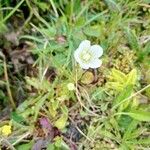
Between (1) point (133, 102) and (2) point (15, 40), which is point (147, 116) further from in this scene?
(2) point (15, 40)

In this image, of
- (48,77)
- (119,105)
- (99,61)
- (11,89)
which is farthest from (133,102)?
(11,89)

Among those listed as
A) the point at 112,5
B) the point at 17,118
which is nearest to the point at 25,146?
the point at 17,118

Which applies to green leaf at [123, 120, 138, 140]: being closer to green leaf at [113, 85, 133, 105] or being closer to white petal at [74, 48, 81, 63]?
green leaf at [113, 85, 133, 105]

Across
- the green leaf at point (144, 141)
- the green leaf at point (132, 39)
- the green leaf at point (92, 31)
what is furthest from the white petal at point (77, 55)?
the green leaf at point (144, 141)

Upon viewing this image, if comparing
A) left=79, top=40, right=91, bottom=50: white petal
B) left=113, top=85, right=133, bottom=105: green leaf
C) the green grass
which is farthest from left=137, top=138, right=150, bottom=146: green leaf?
left=79, top=40, right=91, bottom=50: white petal

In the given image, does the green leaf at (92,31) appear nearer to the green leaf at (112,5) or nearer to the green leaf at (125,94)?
the green leaf at (112,5)
